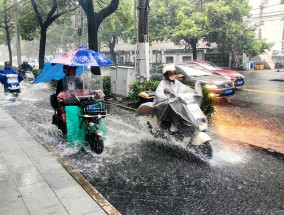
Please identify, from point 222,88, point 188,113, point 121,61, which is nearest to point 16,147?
point 188,113

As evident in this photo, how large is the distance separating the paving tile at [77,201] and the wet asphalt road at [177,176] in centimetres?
34

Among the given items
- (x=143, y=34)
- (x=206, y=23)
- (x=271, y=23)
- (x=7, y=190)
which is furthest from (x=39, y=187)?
(x=271, y=23)

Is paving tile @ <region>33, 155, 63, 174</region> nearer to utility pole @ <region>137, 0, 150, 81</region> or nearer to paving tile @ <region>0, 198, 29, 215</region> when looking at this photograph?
paving tile @ <region>0, 198, 29, 215</region>

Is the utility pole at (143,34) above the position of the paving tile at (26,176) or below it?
above

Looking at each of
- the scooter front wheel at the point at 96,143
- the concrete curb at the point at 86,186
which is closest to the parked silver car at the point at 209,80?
→ the scooter front wheel at the point at 96,143

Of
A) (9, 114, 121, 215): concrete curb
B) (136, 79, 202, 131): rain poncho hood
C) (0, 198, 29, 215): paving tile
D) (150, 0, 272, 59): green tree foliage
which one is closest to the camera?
(0, 198, 29, 215): paving tile

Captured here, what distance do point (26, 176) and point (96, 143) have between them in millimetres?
1642

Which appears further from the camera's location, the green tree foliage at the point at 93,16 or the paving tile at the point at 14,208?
the green tree foliage at the point at 93,16

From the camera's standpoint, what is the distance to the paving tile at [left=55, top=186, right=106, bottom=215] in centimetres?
382

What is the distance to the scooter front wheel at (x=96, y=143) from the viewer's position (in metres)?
6.12

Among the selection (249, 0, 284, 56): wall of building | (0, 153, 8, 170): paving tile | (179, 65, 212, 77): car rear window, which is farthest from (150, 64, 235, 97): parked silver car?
(249, 0, 284, 56): wall of building

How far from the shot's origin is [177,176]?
16.6 feet

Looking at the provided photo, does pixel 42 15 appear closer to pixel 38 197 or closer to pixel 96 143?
pixel 96 143

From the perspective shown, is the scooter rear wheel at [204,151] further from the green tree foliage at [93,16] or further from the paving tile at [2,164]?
the green tree foliage at [93,16]
